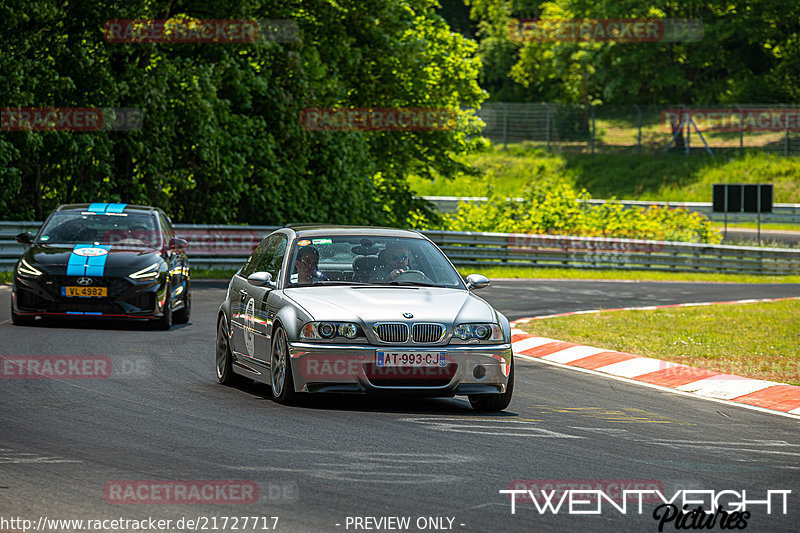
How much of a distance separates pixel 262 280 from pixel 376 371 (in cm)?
163

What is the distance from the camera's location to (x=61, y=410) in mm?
9492

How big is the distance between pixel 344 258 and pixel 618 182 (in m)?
53.5

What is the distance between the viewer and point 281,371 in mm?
10070

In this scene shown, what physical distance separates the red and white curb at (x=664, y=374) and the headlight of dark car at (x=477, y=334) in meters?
2.91

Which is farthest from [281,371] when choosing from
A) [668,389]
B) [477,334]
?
[668,389]

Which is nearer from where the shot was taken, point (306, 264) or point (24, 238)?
point (306, 264)

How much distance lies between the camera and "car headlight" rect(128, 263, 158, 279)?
50.6ft

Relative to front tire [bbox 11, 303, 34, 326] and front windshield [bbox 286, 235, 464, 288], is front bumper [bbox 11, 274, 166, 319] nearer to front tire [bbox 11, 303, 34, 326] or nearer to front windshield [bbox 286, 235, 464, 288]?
front tire [bbox 11, 303, 34, 326]

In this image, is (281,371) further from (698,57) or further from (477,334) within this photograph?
(698,57)

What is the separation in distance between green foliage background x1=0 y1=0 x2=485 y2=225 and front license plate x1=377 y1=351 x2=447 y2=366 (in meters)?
17.3

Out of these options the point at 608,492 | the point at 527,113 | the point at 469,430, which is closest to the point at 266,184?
the point at 469,430

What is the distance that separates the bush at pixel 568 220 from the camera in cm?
3938

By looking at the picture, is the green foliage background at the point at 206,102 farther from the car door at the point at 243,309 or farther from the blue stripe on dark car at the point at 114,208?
the car door at the point at 243,309

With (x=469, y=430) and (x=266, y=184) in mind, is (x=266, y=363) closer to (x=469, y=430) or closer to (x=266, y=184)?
(x=469, y=430)
